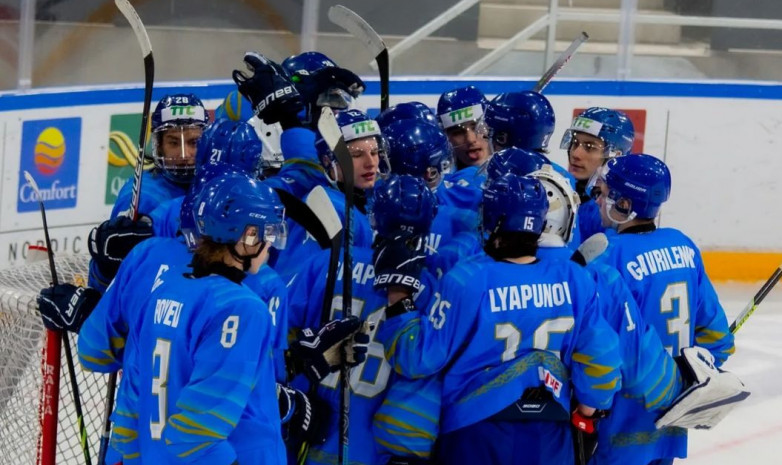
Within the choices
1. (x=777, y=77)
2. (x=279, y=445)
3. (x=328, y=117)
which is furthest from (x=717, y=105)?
(x=279, y=445)

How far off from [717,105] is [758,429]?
2415 millimetres

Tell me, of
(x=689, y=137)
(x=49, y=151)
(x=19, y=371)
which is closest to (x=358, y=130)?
(x=19, y=371)

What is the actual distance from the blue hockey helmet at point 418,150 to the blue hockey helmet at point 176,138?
597 mm

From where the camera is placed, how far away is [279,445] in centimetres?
274

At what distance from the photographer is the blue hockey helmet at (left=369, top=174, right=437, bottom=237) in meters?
3.03

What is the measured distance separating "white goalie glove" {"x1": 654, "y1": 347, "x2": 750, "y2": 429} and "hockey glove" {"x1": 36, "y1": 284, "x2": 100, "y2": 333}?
4.77 feet

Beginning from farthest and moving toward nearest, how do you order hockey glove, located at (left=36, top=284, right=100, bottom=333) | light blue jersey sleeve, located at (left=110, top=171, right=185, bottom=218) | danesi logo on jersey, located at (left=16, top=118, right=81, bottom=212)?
1. danesi logo on jersey, located at (left=16, top=118, right=81, bottom=212)
2. light blue jersey sleeve, located at (left=110, top=171, right=185, bottom=218)
3. hockey glove, located at (left=36, top=284, right=100, bottom=333)

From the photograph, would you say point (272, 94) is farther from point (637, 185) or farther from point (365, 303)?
point (637, 185)

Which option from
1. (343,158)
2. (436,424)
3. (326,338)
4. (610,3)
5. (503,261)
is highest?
(610,3)

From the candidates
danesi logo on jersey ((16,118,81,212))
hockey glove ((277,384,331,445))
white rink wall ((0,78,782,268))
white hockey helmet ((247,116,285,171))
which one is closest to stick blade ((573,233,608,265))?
hockey glove ((277,384,331,445))

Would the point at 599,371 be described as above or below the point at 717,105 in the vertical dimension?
below

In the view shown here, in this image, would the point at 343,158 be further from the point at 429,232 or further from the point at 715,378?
the point at 715,378

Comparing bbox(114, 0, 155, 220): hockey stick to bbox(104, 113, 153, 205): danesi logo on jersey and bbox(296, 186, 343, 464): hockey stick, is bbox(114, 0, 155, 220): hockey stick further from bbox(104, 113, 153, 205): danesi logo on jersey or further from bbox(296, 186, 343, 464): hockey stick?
bbox(104, 113, 153, 205): danesi logo on jersey

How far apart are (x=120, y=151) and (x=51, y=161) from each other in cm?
33
